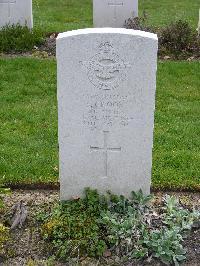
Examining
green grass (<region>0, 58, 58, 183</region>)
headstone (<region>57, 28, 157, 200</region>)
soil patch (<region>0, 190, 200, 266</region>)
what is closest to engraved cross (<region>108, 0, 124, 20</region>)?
green grass (<region>0, 58, 58, 183</region>)

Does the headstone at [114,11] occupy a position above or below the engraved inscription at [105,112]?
above

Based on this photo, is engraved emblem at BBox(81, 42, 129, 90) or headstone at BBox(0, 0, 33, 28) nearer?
engraved emblem at BBox(81, 42, 129, 90)

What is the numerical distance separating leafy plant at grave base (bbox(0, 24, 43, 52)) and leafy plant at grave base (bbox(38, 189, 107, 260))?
5.50m

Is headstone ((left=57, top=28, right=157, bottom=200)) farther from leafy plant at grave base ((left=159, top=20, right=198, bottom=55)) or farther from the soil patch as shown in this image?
leafy plant at grave base ((left=159, top=20, right=198, bottom=55))

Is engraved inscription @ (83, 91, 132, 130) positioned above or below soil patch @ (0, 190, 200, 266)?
above

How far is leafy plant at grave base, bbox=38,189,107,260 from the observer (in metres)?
4.53

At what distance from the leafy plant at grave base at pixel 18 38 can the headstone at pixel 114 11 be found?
143 centimetres

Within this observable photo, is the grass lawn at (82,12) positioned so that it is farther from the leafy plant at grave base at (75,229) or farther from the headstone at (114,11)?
the leafy plant at grave base at (75,229)

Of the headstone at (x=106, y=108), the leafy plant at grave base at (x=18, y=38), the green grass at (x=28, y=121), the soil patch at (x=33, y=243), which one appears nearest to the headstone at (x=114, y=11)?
the leafy plant at grave base at (x=18, y=38)

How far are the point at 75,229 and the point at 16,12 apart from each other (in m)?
6.67

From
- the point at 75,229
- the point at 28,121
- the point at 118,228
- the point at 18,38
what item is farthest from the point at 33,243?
the point at 18,38

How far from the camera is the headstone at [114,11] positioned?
36.0 feet

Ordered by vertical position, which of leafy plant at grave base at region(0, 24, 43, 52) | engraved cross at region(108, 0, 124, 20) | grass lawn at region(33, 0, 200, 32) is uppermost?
engraved cross at region(108, 0, 124, 20)

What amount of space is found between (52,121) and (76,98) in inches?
101
